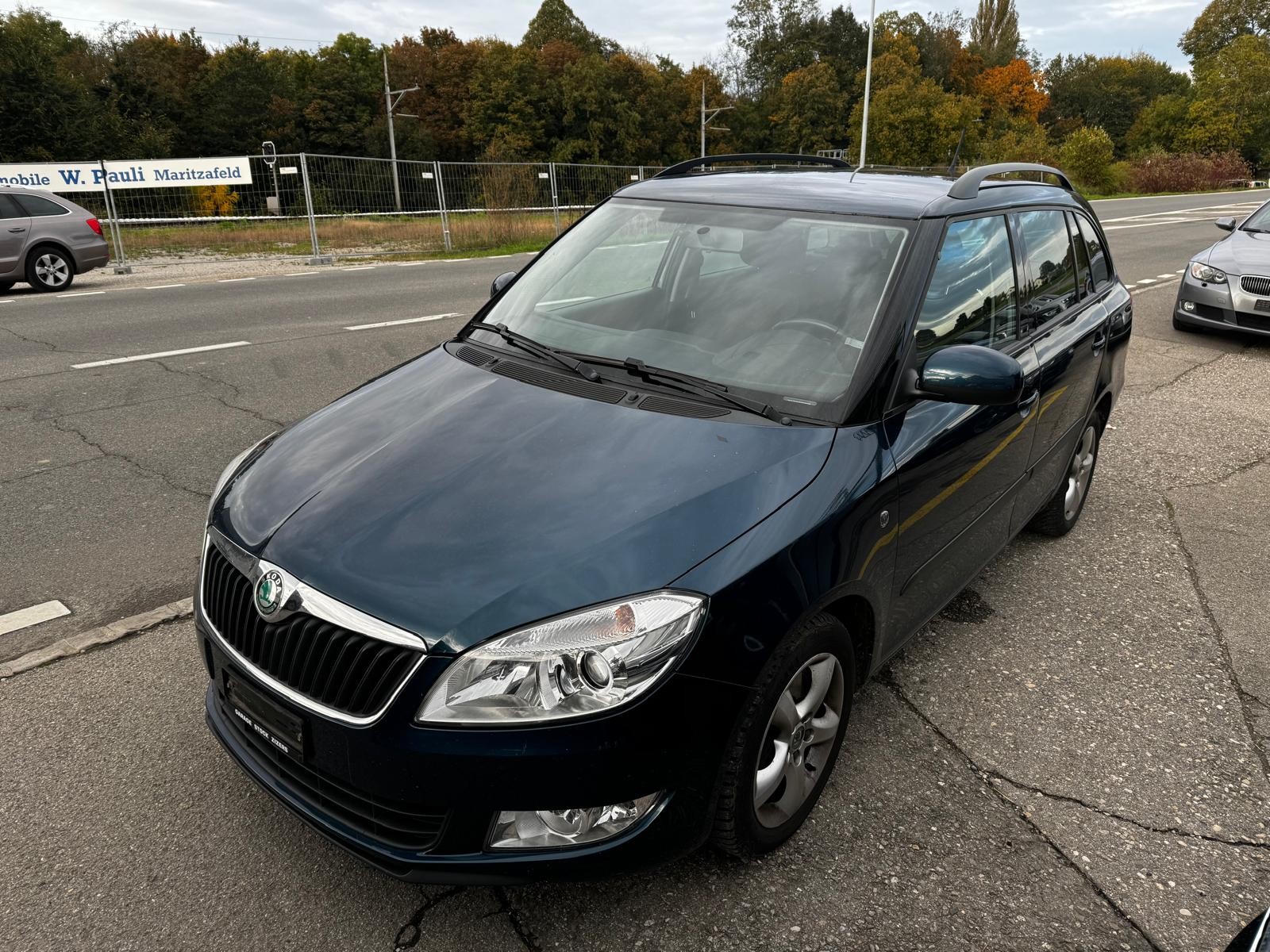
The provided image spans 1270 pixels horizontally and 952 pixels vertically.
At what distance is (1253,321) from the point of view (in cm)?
950

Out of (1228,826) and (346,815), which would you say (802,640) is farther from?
(1228,826)

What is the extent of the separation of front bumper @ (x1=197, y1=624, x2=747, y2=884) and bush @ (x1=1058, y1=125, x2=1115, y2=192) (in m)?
57.0

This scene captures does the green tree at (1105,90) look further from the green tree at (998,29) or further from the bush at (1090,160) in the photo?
the bush at (1090,160)

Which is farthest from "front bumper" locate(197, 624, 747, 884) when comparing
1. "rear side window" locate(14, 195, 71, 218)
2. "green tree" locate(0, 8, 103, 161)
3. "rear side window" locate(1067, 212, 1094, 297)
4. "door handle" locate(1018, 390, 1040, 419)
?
"green tree" locate(0, 8, 103, 161)

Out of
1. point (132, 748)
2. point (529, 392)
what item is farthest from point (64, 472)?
point (529, 392)

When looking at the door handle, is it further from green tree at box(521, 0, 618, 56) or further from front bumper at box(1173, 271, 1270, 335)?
green tree at box(521, 0, 618, 56)

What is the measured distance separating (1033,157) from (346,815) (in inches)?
2367

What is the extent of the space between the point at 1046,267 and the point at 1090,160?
55.7 meters

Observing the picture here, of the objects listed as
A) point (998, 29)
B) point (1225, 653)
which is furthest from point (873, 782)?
point (998, 29)

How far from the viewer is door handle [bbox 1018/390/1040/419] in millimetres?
3460

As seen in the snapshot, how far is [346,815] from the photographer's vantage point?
2152 mm

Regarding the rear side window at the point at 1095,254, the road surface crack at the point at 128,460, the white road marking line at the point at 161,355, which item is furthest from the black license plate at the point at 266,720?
the white road marking line at the point at 161,355

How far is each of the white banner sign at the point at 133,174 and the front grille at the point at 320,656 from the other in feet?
58.7

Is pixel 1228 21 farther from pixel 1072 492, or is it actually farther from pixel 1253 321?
pixel 1072 492
